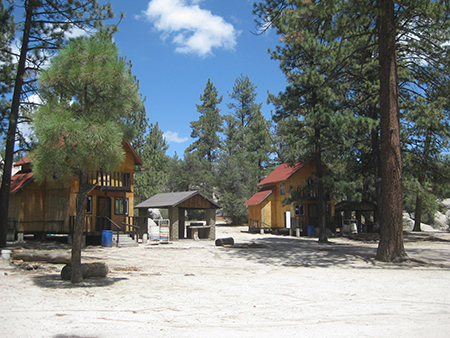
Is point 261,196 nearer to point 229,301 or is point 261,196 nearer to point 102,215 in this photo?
point 102,215

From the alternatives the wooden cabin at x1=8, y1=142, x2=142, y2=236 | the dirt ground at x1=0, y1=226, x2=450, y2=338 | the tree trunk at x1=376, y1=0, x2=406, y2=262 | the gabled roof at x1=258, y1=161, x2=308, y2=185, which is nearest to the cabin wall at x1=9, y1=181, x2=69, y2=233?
the wooden cabin at x1=8, y1=142, x2=142, y2=236

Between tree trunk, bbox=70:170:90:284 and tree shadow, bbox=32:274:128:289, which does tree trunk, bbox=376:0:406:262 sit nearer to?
tree shadow, bbox=32:274:128:289

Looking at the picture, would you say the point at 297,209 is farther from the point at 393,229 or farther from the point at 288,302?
the point at 288,302

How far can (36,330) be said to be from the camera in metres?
5.38

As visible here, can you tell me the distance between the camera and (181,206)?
81.0ft

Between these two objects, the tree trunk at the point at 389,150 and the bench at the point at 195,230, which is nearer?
the tree trunk at the point at 389,150

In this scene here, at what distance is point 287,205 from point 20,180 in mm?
21964

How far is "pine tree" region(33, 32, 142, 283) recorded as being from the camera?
27.7 ft

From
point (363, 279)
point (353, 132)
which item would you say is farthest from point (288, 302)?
point (353, 132)

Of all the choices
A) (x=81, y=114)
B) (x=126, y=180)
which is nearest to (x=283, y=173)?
(x=126, y=180)

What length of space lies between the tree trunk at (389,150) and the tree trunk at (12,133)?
15.1 m

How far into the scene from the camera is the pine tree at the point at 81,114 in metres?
8.45

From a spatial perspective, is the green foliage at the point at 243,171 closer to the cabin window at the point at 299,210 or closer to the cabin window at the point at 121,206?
the cabin window at the point at 299,210

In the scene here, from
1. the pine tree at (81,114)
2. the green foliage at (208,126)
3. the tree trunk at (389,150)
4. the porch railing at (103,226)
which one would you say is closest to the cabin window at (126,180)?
the porch railing at (103,226)
